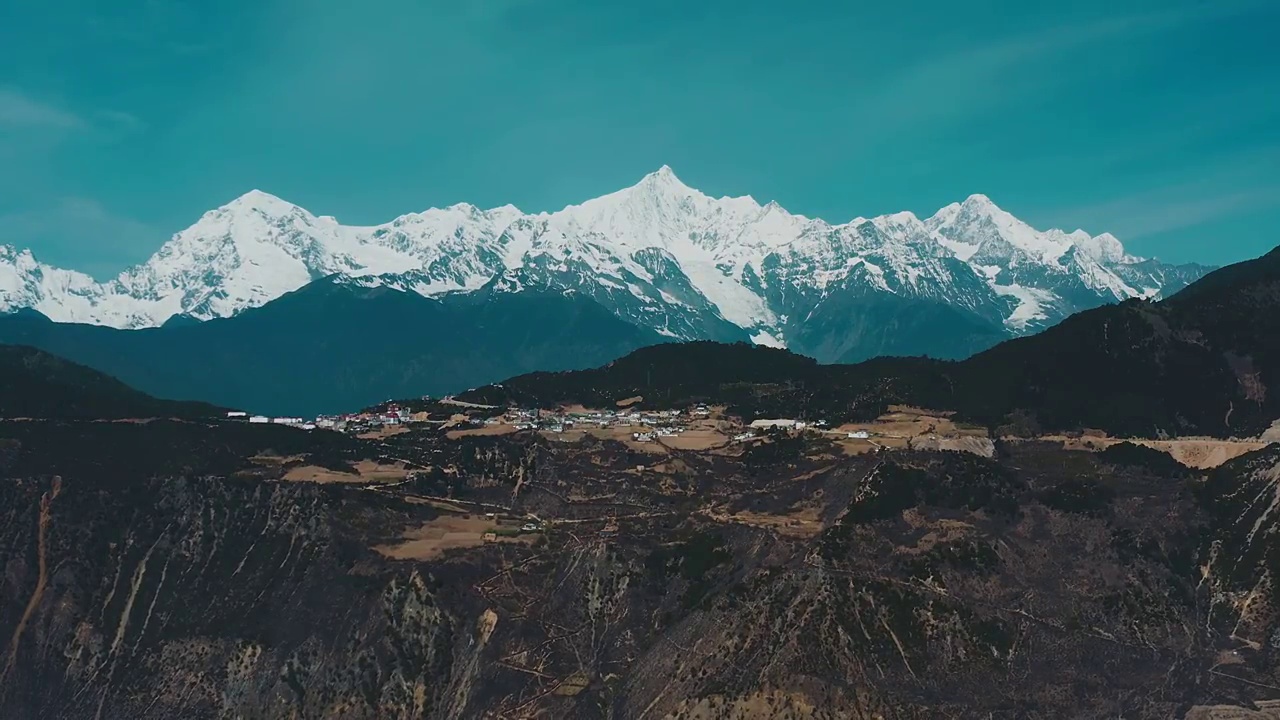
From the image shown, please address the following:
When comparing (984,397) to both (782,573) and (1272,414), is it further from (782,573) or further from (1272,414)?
(782,573)

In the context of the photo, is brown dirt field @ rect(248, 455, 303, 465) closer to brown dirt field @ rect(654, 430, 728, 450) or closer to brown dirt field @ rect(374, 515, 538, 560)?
brown dirt field @ rect(374, 515, 538, 560)

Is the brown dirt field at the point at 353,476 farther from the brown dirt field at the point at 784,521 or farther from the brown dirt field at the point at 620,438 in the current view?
the brown dirt field at the point at 784,521

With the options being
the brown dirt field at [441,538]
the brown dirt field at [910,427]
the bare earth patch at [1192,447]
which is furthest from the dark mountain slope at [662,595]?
the brown dirt field at [910,427]

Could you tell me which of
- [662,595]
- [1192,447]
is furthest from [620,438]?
[1192,447]

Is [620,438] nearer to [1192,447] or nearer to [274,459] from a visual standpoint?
[274,459]

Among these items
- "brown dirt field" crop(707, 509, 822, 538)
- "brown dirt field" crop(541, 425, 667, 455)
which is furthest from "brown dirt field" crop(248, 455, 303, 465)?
"brown dirt field" crop(707, 509, 822, 538)

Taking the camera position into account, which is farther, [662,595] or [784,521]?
[784,521]

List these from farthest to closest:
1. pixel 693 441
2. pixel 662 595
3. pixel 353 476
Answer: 1. pixel 693 441
2. pixel 353 476
3. pixel 662 595
